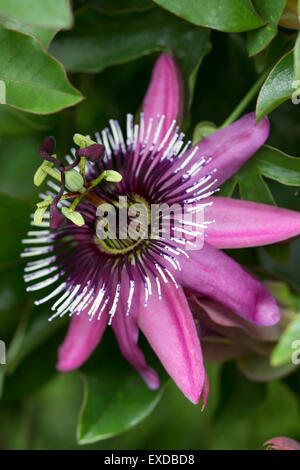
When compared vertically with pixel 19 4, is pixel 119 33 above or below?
below

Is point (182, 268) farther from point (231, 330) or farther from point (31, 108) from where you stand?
point (31, 108)

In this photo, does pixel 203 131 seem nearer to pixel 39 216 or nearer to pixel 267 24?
pixel 267 24

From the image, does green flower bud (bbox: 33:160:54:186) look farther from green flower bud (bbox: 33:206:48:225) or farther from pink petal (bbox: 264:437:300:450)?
pink petal (bbox: 264:437:300:450)

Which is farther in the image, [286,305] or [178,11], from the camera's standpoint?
[286,305]

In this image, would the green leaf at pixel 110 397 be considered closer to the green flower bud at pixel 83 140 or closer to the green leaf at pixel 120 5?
the green flower bud at pixel 83 140

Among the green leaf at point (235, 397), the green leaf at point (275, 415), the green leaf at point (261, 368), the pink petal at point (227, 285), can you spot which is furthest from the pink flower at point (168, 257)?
the green leaf at point (275, 415)

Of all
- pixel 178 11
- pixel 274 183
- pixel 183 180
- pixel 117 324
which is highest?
pixel 178 11

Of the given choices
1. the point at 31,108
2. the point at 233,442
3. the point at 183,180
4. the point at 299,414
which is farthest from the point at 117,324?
the point at 299,414
